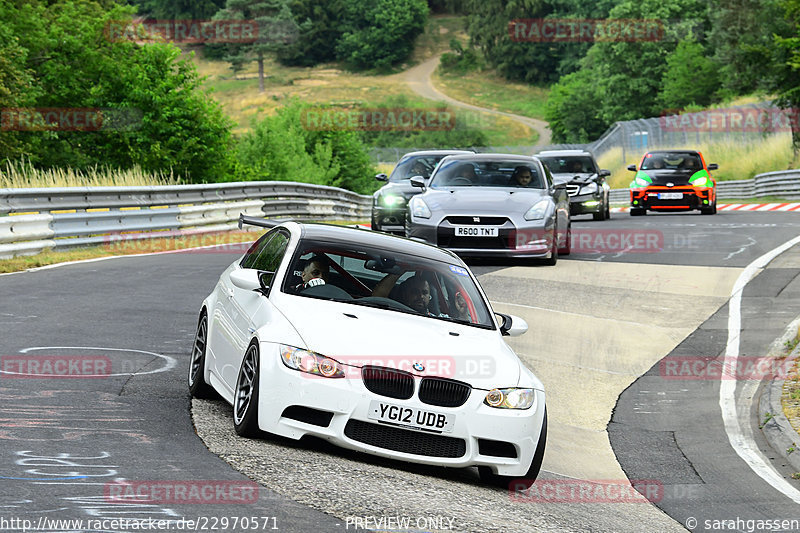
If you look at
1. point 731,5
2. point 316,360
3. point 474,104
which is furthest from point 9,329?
point 474,104

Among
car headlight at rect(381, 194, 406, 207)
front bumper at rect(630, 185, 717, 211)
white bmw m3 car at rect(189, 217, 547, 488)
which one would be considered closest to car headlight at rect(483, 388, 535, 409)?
white bmw m3 car at rect(189, 217, 547, 488)

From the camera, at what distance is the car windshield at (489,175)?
1823 centimetres

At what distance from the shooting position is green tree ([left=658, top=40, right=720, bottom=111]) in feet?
296

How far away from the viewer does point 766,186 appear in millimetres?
41062

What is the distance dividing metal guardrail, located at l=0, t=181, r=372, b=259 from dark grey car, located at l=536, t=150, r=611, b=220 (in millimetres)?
6943

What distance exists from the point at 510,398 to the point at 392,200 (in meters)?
16.4

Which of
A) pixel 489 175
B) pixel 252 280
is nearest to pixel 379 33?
pixel 489 175

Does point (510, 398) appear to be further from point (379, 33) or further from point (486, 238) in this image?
point (379, 33)

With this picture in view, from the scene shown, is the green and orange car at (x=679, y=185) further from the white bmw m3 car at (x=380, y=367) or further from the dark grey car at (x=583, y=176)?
the white bmw m3 car at (x=380, y=367)

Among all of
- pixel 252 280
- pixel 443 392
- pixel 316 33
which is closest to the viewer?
pixel 443 392

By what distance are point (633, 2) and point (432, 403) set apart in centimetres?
10021

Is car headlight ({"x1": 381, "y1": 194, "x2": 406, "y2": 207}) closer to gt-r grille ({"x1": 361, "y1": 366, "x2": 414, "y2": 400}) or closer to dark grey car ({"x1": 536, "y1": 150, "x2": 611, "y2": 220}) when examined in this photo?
dark grey car ({"x1": 536, "y1": 150, "x2": 611, "y2": 220})

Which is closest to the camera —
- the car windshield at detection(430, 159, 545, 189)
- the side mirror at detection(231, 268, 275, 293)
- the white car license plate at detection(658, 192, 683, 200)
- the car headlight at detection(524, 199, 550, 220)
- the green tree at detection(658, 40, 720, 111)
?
the side mirror at detection(231, 268, 275, 293)

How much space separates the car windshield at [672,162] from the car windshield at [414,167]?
9226mm
